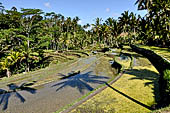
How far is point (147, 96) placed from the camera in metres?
9.15

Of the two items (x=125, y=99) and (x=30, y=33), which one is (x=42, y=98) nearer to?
(x=125, y=99)

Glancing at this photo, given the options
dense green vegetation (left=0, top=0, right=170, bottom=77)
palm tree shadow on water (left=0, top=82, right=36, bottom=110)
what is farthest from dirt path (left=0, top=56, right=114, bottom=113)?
dense green vegetation (left=0, top=0, right=170, bottom=77)

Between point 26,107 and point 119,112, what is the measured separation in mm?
6830

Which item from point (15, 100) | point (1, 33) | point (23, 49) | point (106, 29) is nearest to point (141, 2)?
point (106, 29)

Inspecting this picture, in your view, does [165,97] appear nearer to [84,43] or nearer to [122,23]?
[122,23]

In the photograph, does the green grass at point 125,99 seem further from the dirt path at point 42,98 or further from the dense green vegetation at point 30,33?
the dense green vegetation at point 30,33

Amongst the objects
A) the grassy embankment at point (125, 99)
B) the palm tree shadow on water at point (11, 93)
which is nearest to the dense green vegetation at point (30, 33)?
the palm tree shadow on water at point (11, 93)

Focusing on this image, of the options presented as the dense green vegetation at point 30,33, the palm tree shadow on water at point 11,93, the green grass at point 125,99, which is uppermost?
the dense green vegetation at point 30,33

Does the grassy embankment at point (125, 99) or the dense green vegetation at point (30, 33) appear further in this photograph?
the dense green vegetation at point (30, 33)

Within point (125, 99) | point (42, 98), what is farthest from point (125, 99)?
point (42, 98)

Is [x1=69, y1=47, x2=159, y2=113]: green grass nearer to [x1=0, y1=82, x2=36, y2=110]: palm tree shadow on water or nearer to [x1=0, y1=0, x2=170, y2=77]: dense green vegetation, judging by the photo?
[x1=0, y1=82, x2=36, y2=110]: palm tree shadow on water

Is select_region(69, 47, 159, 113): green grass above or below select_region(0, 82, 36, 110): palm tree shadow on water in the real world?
above

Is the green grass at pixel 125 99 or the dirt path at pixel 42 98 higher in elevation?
the green grass at pixel 125 99

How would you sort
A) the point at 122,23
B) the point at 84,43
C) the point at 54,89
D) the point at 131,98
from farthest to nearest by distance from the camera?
the point at 84,43
the point at 122,23
the point at 54,89
the point at 131,98
